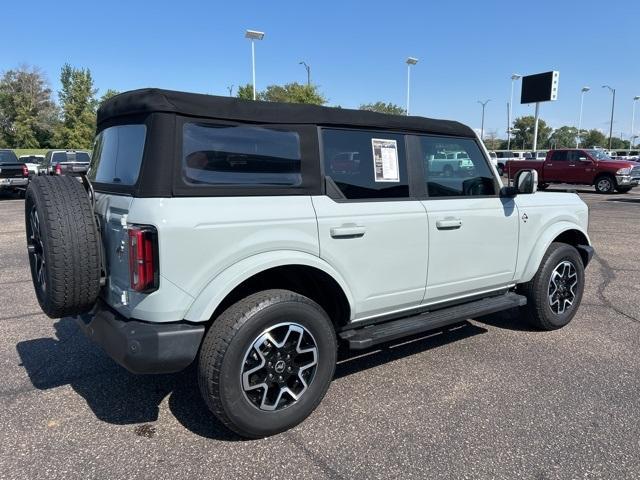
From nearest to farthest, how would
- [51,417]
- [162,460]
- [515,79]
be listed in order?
[162,460] → [51,417] → [515,79]

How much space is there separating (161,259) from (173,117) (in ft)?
2.51

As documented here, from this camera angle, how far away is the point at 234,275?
8.92 ft

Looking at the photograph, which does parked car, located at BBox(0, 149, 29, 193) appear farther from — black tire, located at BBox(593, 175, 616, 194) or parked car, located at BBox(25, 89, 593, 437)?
black tire, located at BBox(593, 175, 616, 194)

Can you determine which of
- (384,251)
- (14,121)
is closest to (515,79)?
(384,251)

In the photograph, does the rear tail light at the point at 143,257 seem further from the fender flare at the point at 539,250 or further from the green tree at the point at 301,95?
the green tree at the point at 301,95

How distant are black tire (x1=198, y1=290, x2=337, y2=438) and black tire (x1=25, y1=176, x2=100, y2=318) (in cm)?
75

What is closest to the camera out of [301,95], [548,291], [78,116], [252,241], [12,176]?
[252,241]

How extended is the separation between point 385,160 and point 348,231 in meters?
0.69

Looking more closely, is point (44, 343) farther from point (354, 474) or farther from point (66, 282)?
point (354, 474)

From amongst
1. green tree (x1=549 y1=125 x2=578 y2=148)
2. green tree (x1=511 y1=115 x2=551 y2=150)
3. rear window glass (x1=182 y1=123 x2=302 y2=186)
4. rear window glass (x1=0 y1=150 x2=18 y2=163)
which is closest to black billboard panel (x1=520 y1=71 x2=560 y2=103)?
A: rear window glass (x1=0 y1=150 x2=18 y2=163)

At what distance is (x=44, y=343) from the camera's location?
4352mm

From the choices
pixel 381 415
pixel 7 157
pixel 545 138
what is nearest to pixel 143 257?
pixel 381 415

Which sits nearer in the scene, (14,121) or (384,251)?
(384,251)

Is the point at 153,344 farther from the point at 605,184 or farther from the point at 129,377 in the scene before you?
the point at 605,184
